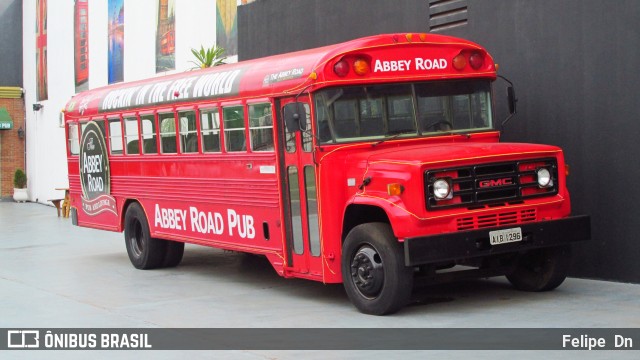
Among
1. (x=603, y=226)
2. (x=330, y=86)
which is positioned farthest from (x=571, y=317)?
(x=330, y=86)

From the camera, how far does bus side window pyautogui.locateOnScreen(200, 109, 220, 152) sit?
12875mm

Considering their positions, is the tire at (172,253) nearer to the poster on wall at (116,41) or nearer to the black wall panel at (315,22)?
the black wall panel at (315,22)

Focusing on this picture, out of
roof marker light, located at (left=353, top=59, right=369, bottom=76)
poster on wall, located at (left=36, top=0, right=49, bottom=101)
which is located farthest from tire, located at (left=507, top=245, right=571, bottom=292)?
poster on wall, located at (left=36, top=0, right=49, bottom=101)

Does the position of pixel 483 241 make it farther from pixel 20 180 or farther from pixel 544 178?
pixel 20 180

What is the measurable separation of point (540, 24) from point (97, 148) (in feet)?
23.9

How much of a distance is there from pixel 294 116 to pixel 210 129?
276cm

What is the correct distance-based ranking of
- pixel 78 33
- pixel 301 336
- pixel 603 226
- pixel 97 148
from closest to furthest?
1. pixel 301 336
2. pixel 603 226
3. pixel 97 148
4. pixel 78 33

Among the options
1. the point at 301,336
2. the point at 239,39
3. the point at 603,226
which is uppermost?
the point at 239,39

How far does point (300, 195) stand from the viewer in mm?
11047

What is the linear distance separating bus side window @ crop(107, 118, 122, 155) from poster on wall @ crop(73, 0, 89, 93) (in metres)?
15.2

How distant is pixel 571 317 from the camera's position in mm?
9562

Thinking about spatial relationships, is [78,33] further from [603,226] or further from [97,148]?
[603,226]

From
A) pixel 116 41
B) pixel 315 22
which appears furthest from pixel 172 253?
pixel 116 41

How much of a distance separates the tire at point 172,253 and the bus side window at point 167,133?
5.12 feet
